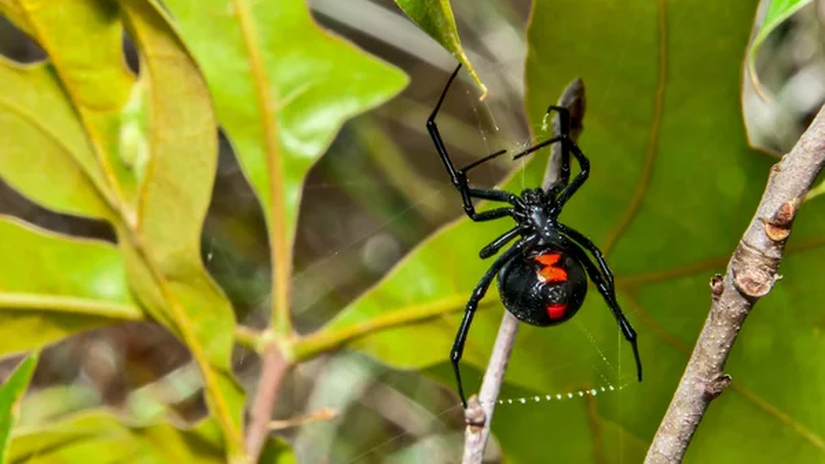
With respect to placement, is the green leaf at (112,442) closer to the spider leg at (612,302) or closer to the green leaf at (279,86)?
the green leaf at (279,86)

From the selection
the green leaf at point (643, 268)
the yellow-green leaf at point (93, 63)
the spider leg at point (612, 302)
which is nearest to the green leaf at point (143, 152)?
the yellow-green leaf at point (93, 63)

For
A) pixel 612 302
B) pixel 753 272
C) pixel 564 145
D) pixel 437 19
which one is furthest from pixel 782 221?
pixel 612 302

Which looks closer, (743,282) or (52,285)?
(743,282)

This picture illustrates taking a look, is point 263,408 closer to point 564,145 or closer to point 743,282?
point 564,145

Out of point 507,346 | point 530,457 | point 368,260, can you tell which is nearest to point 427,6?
point 507,346

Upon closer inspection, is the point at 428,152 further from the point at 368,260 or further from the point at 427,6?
the point at 427,6
